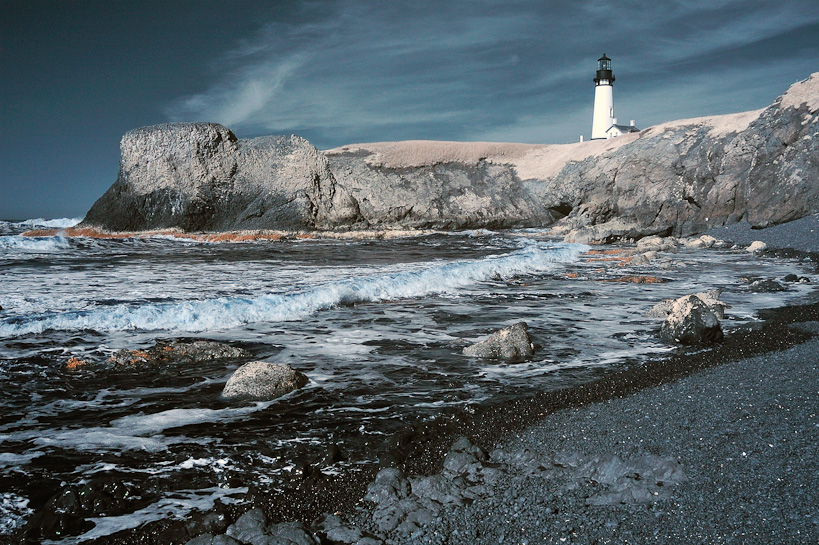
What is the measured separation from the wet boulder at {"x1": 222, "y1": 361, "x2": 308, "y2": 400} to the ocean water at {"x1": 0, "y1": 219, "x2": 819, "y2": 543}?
10 centimetres

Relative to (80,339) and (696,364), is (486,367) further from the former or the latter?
(80,339)

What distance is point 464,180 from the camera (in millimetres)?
30344

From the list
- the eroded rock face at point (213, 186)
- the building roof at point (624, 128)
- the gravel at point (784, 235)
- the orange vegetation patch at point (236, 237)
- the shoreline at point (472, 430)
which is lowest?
the shoreline at point (472, 430)

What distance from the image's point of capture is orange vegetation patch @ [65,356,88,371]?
417 centimetres

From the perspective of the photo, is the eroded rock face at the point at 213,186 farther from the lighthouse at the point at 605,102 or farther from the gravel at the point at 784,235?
the lighthouse at the point at 605,102

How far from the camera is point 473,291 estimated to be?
8703mm

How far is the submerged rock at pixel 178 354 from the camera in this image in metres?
4.31

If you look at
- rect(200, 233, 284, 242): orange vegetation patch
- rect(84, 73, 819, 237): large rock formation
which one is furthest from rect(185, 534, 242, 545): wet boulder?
rect(200, 233, 284, 242): orange vegetation patch

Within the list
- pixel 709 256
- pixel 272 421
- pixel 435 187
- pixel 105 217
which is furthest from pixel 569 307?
pixel 105 217

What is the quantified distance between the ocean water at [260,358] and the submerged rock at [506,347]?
0.40ft

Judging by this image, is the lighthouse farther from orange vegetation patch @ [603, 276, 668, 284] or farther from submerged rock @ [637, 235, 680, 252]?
orange vegetation patch @ [603, 276, 668, 284]

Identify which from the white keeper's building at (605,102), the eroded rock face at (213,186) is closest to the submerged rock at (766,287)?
the eroded rock face at (213,186)

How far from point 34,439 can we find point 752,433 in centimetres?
364

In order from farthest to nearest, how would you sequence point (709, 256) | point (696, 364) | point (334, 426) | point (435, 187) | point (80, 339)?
point (435, 187), point (709, 256), point (80, 339), point (696, 364), point (334, 426)
